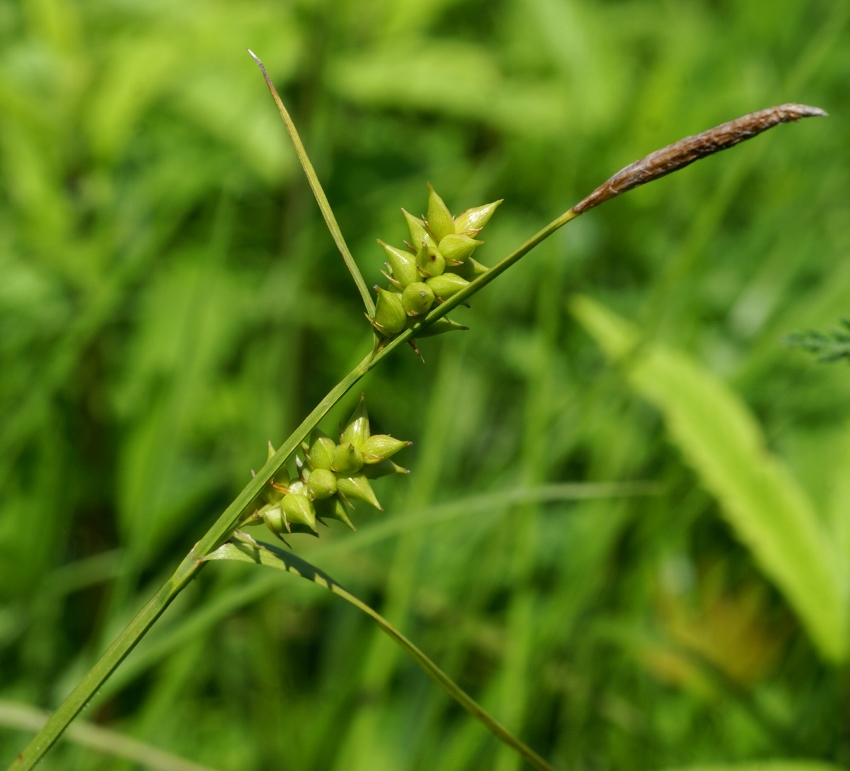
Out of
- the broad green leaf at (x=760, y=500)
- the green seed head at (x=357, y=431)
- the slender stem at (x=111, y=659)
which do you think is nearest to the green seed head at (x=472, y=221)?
the green seed head at (x=357, y=431)

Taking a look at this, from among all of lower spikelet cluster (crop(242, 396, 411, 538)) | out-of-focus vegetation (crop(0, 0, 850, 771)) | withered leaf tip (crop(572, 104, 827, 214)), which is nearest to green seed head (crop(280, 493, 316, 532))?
lower spikelet cluster (crop(242, 396, 411, 538))

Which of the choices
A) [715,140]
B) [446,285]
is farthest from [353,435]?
[715,140]

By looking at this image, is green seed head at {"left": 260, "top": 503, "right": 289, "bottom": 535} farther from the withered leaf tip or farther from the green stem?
the withered leaf tip

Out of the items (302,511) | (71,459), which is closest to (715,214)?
(302,511)

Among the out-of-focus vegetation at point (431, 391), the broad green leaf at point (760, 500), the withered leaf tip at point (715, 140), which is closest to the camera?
the withered leaf tip at point (715, 140)

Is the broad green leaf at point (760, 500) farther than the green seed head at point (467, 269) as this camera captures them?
Yes

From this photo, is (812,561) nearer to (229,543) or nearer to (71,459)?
(229,543)

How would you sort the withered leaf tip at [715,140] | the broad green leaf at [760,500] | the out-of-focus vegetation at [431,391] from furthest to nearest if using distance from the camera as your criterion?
the out-of-focus vegetation at [431,391]
the broad green leaf at [760,500]
the withered leaf tip at [715,140]

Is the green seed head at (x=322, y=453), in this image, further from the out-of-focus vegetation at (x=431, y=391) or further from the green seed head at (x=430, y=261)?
the out-of-focus vegetation at (x=431, y=391)
